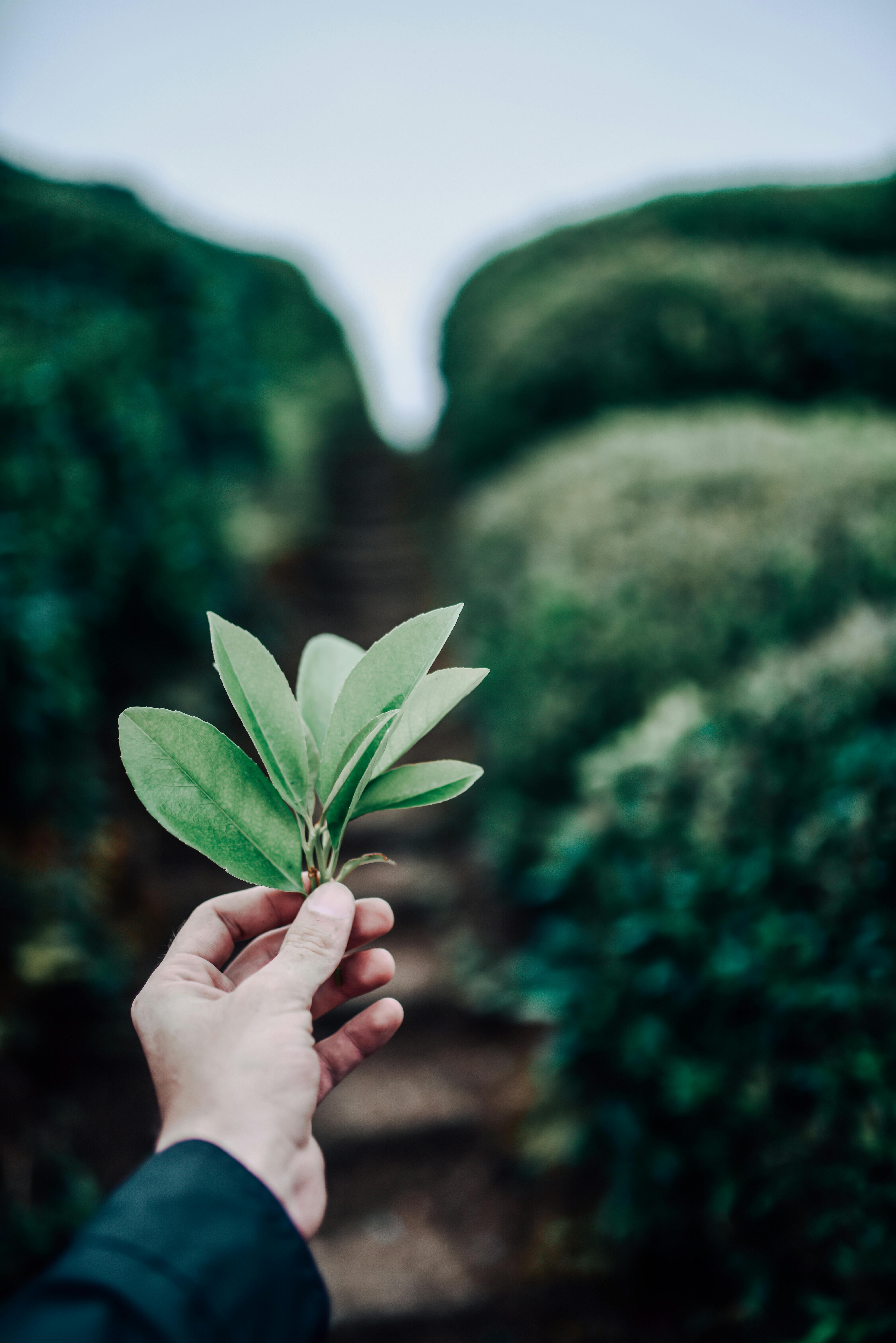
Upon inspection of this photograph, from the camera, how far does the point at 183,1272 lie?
27.8 inches

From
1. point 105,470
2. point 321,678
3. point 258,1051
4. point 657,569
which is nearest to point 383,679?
point 321,678

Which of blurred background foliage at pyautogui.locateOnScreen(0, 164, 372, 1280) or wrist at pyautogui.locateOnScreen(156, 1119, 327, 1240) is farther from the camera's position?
blurred background foliage at pyautogui.locateOnScreen(0, 164, 372, 1280)

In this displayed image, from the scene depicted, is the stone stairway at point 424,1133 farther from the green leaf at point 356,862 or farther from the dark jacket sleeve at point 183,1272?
the green leaf at point 356,862

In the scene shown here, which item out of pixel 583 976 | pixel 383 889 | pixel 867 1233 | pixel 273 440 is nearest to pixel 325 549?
pixel 273 440

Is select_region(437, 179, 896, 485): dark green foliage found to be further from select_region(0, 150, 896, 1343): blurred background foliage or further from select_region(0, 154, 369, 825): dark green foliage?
select_region(0, 154, 369, 825): dark green foliage

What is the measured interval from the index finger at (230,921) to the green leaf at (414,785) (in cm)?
23

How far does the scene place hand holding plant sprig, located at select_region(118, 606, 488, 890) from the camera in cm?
87

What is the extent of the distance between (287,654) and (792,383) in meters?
4.42

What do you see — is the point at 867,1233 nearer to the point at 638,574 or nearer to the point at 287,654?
the point at 638,574

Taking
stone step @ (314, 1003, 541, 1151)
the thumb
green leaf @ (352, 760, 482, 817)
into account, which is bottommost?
stone step @ (314, 1003, 541, 1151)

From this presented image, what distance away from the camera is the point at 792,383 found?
19.0 feet

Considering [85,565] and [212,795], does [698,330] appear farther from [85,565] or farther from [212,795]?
[212,795]

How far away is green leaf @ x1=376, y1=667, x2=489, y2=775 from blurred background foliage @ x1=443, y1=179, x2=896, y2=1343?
1454 mm

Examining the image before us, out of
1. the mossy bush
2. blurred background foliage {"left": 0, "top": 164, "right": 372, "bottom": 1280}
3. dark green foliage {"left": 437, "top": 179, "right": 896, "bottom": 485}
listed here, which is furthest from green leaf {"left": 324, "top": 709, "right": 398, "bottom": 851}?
dark green foliage {"left": 437, "top": 179, "right": 896, "bottom": 485}
